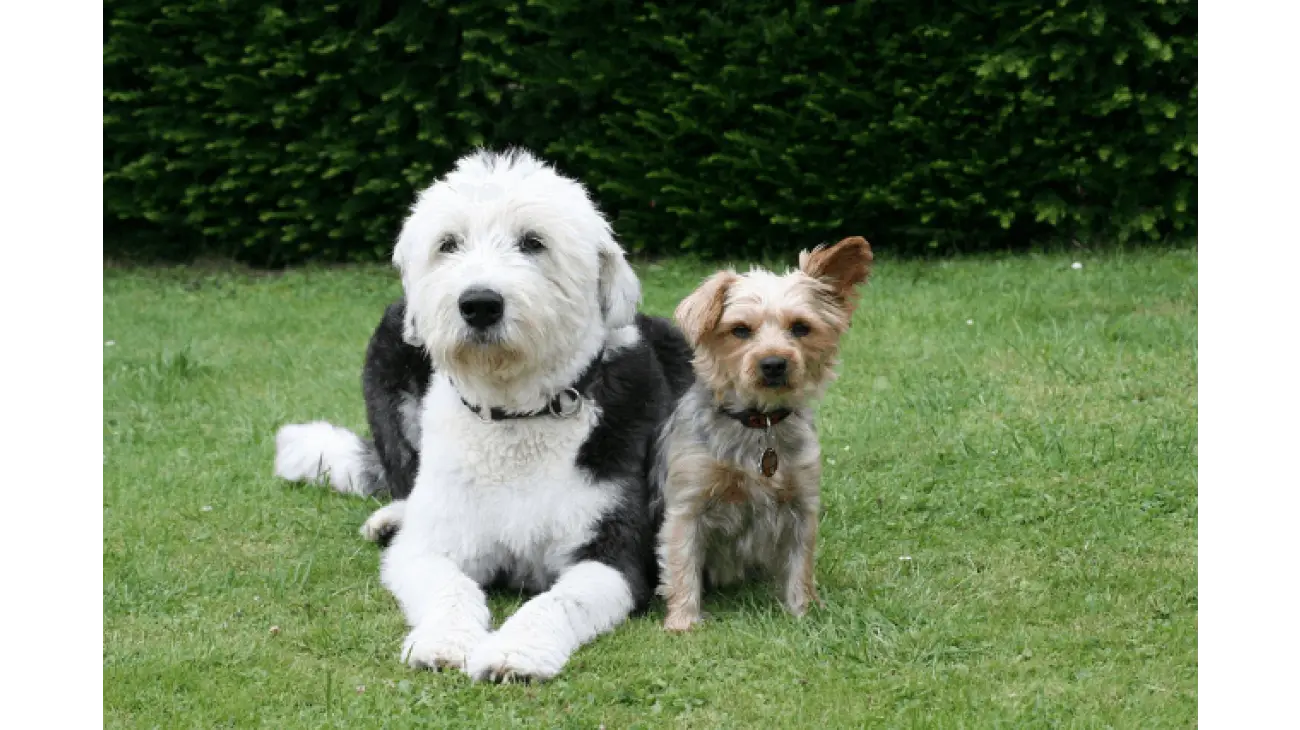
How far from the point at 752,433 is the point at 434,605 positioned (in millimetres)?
1129

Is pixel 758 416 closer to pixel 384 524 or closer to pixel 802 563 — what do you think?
pixel 802 563

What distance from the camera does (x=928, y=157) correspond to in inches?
389

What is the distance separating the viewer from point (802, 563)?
14.6 feet

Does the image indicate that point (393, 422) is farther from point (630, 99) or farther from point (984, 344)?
point (630, 99)

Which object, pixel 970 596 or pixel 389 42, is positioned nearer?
pixel 970 596

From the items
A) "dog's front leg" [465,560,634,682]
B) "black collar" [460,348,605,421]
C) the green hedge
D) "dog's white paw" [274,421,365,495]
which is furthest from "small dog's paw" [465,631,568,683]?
the green hedge

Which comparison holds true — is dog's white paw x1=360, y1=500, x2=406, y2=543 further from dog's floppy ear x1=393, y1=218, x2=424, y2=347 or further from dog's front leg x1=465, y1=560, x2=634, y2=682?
dog's front leg x1=465, y1=560, x2=634, y2=682

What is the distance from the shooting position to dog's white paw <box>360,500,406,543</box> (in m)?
5.28

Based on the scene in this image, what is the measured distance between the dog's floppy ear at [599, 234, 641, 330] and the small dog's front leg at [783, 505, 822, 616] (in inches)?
34.5

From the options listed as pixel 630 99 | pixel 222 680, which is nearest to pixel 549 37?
pixel 630 99

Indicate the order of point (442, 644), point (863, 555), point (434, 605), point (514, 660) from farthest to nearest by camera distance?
point (863, 555), point (434, 605), point (442, 644), point (514, 660)

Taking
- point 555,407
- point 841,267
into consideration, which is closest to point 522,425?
point 555,407

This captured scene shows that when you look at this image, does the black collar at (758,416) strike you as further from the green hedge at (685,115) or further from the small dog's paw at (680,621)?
the green hedge at (685,115)

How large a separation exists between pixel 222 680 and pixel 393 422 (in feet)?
5.31
